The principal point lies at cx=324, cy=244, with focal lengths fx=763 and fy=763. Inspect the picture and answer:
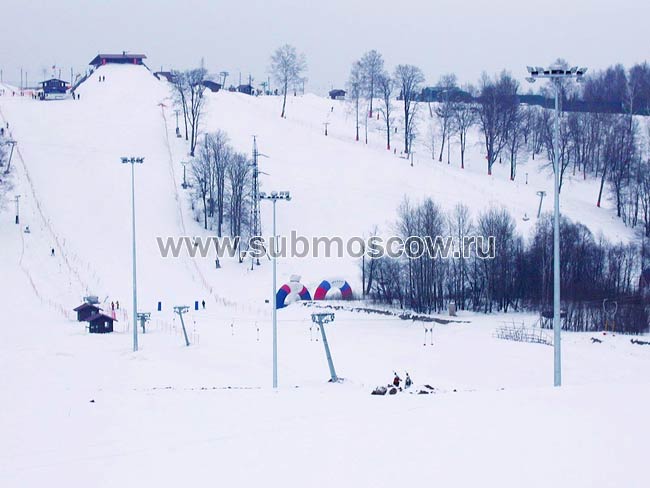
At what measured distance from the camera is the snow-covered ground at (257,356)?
35.4 ft

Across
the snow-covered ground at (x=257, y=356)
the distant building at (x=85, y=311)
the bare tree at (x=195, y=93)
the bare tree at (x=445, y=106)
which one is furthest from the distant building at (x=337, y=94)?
the distant building at (x=85, y=311)

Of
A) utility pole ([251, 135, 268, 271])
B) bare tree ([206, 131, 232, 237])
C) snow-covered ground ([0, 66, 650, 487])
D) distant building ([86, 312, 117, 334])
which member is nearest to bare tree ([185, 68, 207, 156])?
snow-covered ground ([0, 66, 650, 487])

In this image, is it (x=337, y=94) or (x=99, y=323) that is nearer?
(x=99, y=323)

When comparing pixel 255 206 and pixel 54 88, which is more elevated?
pixel 54 88

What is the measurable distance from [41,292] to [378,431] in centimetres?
3217

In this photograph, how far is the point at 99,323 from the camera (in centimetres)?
3309

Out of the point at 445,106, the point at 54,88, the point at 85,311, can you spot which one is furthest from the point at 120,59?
the point at 85,311

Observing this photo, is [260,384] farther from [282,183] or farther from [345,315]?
[282,183]

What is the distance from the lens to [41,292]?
132 ft

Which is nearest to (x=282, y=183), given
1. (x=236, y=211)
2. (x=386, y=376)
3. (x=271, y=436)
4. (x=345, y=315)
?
(x=236, y=211)

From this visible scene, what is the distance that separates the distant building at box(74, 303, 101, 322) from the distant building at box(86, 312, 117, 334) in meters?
2.04

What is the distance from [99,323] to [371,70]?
163 ft

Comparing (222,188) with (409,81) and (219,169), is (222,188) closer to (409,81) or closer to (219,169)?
(219,169)

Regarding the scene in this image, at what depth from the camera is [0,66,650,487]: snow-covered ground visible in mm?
10797
